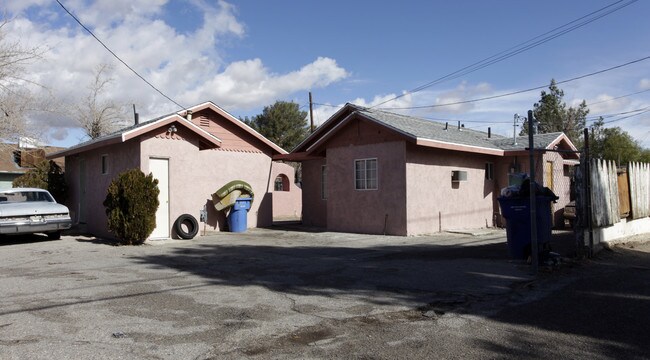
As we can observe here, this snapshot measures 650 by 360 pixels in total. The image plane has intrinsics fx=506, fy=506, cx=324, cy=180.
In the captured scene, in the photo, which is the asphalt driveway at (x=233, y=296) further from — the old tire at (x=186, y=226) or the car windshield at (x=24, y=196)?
the car windshield at (x=24, y=196)

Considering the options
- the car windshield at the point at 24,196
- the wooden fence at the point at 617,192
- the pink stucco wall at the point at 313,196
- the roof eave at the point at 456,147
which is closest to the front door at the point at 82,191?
the car windshield at the point at 24,196

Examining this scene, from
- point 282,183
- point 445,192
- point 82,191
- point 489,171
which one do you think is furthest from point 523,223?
point 282,183

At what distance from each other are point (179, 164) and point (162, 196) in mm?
1088

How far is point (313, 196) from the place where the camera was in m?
20.6

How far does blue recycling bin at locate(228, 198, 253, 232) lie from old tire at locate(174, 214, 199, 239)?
2.12 m

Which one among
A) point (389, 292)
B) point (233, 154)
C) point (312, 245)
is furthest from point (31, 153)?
point (389, 292)

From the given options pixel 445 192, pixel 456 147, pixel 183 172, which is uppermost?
pixel 456 147

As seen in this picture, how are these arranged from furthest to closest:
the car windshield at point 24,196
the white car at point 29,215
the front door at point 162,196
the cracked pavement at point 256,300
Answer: the front door at point 162,196
the car windshield at point 24,196
the white car at point 29,215
the cracked pavement at point 256,300

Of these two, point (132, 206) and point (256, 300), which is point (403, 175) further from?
point (256, 300)

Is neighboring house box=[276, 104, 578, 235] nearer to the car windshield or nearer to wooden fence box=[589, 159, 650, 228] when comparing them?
wooden fence box=[589, 159, 650, 228]

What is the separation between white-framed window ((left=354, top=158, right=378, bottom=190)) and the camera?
16.5 metres

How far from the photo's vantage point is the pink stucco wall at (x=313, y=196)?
66.4 ft

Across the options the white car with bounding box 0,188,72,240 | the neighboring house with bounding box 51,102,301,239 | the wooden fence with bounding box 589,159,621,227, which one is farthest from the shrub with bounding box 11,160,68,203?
the wooden fence with bounding box 589,159,621,227

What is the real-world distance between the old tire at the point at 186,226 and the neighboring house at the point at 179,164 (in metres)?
0.24
